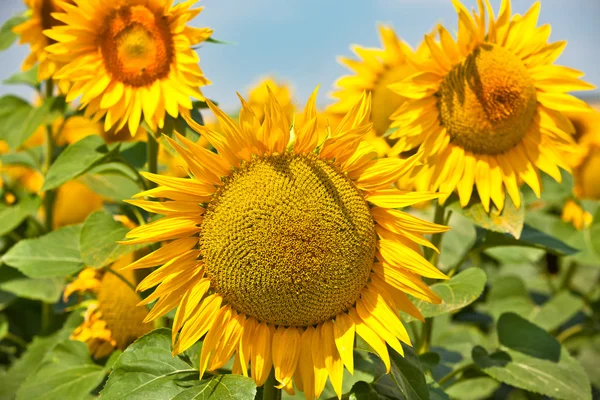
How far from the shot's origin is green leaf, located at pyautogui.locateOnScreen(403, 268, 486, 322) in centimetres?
195

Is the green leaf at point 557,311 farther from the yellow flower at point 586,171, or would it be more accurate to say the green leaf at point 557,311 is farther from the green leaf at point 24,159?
the green leaf at point 24,159

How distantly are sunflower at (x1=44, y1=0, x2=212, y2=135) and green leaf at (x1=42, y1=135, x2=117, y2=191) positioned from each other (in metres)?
0.16

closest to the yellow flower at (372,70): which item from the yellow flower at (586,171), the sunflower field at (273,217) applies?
the sunflower field at (273,217)

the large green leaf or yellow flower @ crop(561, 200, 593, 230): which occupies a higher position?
yellow flower @ crop(561, 200, 593, 230)

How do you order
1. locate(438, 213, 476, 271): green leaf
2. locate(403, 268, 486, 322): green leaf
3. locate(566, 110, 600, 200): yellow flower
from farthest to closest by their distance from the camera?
locate(566, 110, 600, 200): yellow flower, locate(438, 213, 476, 271): green leaf, locate(403, 268, 486, 322): green leaf

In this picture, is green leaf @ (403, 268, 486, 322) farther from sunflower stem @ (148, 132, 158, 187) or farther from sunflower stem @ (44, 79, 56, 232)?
sunflower stem @ (44, 79, 56, 232)

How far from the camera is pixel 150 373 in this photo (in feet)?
5.52

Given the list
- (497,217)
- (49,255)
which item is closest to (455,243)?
(497,217)

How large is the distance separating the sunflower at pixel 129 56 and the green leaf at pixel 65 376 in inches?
32.4

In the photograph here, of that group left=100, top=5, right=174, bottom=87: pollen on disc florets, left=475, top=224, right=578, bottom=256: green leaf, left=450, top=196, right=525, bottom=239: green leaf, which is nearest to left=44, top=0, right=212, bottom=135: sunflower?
left=100, top=5, right=174, bottom=87: pollen on disc florets

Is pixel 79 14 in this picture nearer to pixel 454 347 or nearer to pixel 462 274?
pixel 462 274

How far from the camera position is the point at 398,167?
1.61 metres

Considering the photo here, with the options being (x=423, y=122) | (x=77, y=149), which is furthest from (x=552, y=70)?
(x=77, y=149)

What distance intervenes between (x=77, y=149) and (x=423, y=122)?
1.18m
